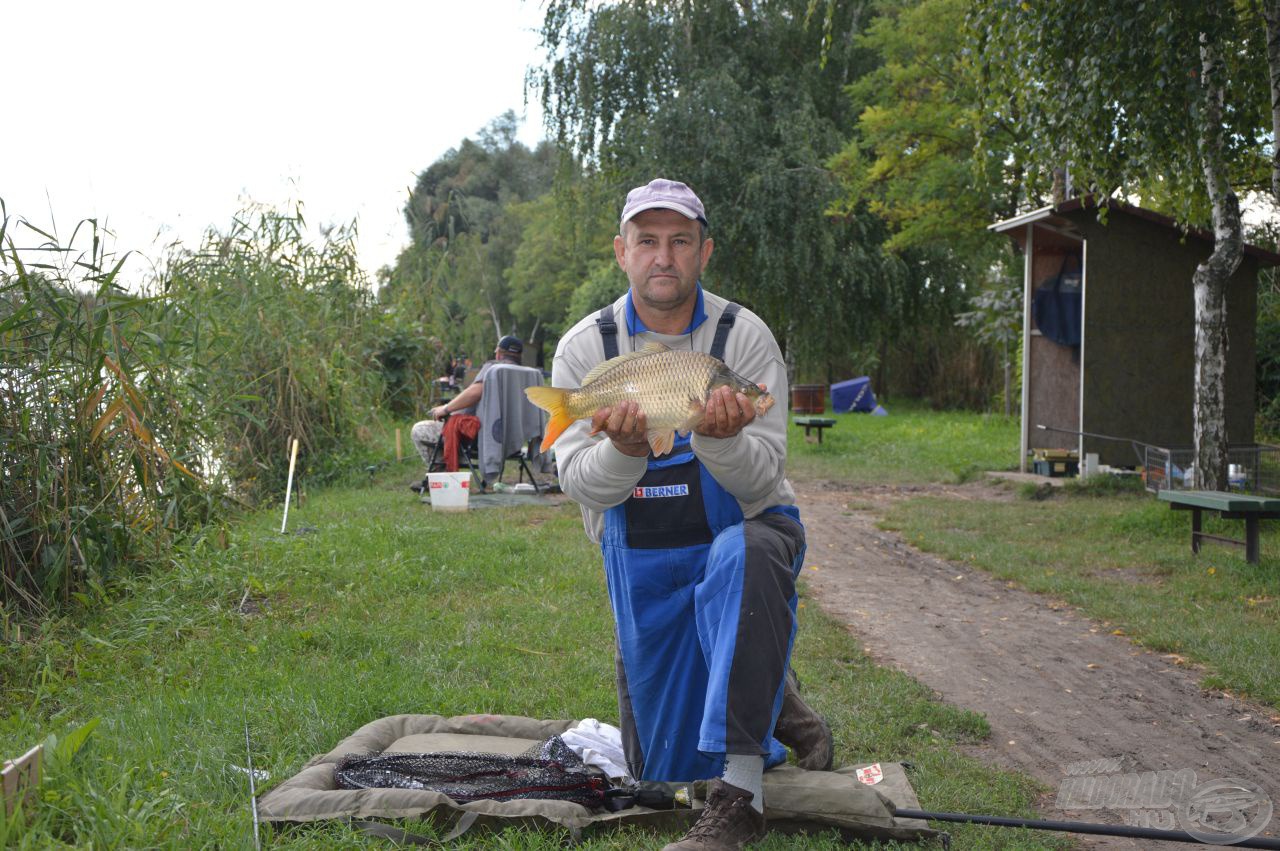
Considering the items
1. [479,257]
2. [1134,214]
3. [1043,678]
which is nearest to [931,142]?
[1134,214]

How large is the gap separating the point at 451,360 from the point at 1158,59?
13471 mm

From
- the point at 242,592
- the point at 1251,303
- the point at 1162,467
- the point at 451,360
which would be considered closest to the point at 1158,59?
the point at 1162,467

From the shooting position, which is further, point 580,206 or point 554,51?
point 580,206

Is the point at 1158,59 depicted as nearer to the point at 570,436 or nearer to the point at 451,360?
the point at 570,436

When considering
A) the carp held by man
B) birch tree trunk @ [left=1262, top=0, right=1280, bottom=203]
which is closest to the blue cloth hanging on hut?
birch tree trunk @ [left=1262, top=0, right=1280, bottom=203]

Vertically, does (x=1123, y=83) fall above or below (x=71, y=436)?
above

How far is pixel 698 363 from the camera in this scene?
310 centimetres

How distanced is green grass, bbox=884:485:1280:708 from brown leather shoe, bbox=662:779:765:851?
296cm

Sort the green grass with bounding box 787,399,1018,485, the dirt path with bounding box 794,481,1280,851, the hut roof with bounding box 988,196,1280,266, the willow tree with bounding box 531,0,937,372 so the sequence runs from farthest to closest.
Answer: the willow tree with bounding box 531,0,937,372, the green grass with bounding box 787,399,1018,485, the hut roof with bounding box 988,196,1280,266, the dirt path with bounding box 794,481,1280,851

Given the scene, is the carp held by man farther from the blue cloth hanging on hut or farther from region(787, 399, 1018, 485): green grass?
the blue cloth hanging on hut

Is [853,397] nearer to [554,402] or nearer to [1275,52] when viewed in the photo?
[1275,52]

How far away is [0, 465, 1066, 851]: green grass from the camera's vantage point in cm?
330

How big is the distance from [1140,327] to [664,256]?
1094cm

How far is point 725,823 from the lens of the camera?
3145 mm
